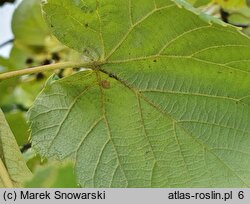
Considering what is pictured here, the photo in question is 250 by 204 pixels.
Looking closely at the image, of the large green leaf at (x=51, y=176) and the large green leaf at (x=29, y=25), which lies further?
the large green leaf at (x=29, y=25)

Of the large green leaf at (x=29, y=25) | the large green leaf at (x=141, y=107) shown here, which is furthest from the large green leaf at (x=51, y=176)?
the large green leaf at (x=29, y=25)

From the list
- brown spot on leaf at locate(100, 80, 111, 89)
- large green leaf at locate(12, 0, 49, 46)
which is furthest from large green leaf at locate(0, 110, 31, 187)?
large green leaf at locate(12, 0, 49, 46)

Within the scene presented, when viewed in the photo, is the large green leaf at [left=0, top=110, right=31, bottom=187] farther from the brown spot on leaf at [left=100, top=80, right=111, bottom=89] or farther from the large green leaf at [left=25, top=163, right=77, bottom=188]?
the large green leaf at [left=25, top=163, right=77, bottom=188]

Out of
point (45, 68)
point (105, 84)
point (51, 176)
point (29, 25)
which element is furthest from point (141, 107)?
point (29, 25)

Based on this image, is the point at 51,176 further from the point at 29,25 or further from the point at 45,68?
the point at 29,25

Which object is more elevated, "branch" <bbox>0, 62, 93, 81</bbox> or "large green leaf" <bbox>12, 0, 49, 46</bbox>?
"large green leaf" <bbox>12, 0, 49, 46</bbox>

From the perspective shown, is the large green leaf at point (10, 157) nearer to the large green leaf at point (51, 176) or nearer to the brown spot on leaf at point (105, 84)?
the brown spot on leaf at point (105, 84)

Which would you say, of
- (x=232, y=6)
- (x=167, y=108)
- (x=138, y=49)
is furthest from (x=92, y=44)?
(x=232, y=6)
